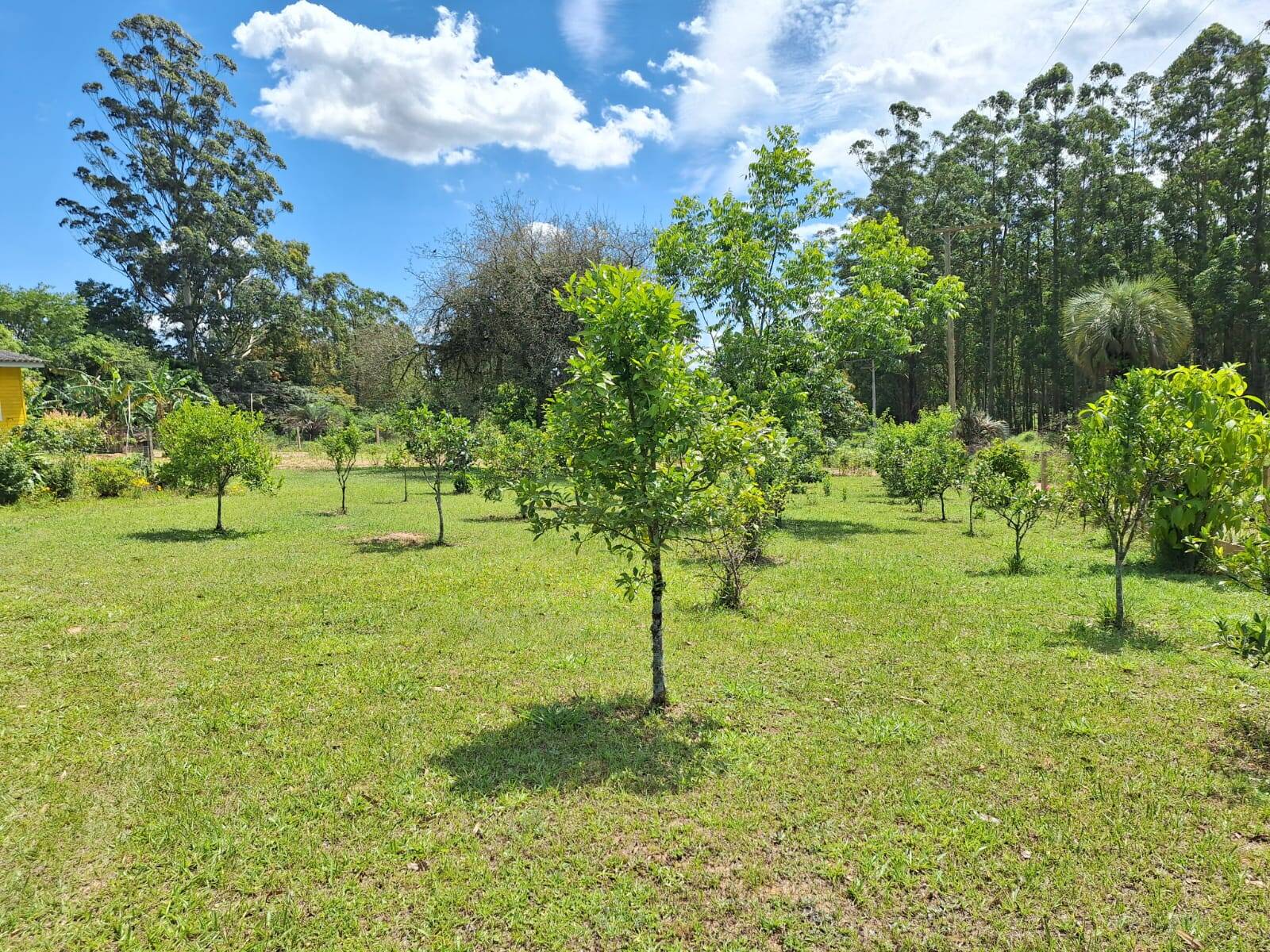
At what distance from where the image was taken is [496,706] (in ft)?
15.5

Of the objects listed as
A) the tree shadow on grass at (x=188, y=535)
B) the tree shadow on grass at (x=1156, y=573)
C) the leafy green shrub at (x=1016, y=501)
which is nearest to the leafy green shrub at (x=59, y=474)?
the tree shadow on grass at (x=188, y=535)

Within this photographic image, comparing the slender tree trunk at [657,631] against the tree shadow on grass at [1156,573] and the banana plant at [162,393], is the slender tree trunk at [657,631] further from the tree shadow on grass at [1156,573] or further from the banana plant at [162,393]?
the banana plant at [162,393]

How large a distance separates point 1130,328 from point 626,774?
2225cm

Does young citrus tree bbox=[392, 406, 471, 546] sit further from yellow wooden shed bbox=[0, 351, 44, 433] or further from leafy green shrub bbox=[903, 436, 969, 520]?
yellow wooden shed bbox=[0, 351, 44, 433]

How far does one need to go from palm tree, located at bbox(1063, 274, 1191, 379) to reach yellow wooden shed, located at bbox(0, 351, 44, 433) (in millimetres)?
33951

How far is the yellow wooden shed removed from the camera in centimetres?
2091

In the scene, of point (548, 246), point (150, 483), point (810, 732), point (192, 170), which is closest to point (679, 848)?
point (810, 732)

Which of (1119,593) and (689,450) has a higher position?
(689,450)

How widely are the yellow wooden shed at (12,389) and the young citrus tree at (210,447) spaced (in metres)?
14.3

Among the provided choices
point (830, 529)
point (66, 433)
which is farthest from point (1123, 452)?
point (66, 433)

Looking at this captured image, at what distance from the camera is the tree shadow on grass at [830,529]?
12234mm

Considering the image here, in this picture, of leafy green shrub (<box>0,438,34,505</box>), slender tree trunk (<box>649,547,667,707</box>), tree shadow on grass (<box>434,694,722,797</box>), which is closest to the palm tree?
slender tree trunk (<box>649,547,667,707</box>)

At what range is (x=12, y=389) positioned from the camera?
21.3 metres

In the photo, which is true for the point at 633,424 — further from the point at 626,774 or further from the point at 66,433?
the point at 66,433
